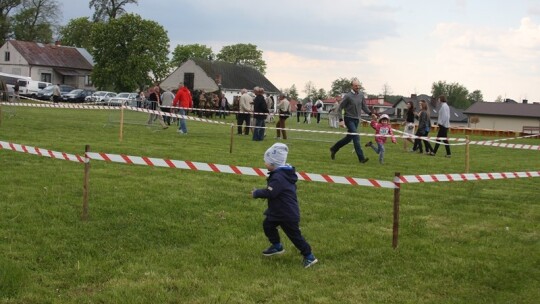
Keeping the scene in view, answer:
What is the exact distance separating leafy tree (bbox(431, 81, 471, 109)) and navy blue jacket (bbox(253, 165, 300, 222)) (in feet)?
422

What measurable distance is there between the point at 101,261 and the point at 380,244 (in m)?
3.18

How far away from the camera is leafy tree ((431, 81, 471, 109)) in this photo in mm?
131000

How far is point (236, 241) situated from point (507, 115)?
84263 mm

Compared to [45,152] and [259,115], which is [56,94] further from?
[45,152]

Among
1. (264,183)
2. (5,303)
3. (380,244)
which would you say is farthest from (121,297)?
(264,183)

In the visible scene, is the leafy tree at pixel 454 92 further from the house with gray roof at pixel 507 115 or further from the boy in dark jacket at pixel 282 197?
the boy in dark jacket at pixel 282 197

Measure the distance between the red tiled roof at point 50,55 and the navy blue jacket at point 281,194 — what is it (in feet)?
279

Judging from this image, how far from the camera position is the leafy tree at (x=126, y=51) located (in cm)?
7688

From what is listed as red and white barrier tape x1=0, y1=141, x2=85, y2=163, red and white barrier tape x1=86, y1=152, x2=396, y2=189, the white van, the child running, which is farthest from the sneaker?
the white van

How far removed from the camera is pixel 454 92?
13375 cm

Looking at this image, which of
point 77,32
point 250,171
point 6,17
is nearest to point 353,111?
point 250,171

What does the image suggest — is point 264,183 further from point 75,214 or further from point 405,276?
point 405,276

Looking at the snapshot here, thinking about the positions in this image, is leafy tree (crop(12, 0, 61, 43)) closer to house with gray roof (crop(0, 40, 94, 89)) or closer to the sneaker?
house with gray roof (crop(0, 40, 94, 89))

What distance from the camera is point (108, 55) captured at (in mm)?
78062
